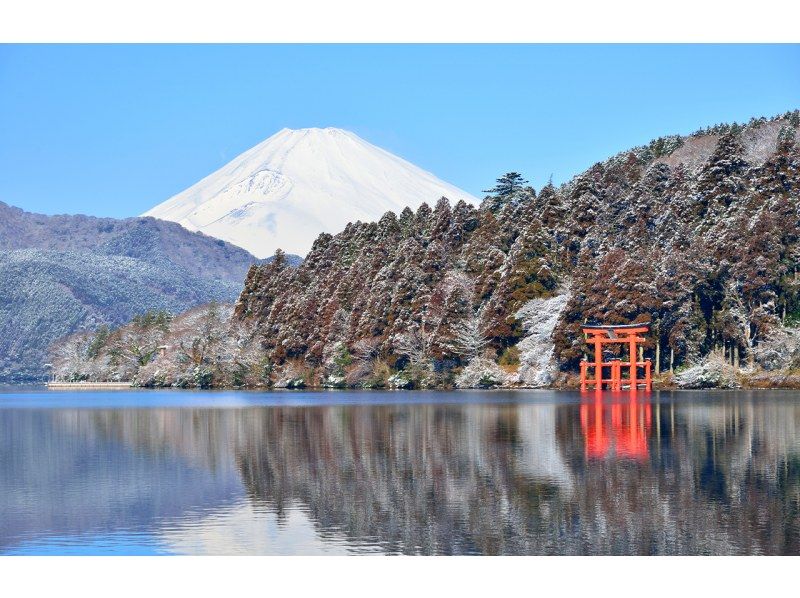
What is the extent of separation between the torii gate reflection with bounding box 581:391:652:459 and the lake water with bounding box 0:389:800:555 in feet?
0.30

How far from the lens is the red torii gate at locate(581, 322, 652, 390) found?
203 ft

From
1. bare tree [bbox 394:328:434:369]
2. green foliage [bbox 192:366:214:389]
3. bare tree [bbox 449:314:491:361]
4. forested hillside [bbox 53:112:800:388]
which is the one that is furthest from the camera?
green foliage [bbox 192:366:214:389]

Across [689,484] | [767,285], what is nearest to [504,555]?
[689,484]

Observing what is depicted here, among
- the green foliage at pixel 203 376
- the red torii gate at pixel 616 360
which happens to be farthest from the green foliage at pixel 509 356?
the green foliage at pixel 203 376

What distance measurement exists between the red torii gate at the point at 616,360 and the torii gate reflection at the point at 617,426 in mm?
8078

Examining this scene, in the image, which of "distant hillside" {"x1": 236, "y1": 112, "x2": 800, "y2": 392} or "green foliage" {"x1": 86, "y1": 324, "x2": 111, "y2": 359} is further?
"green foliage" {"x1": 86, "y1": 324, "x2": 111, "y2": 359}

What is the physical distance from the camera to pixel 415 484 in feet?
80.5

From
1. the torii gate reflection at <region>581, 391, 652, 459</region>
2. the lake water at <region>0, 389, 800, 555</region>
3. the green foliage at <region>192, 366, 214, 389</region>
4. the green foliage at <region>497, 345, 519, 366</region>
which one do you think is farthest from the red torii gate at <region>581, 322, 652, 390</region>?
the green foliage at <region>192, 366, 214, 389</region>

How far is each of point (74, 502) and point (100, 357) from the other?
92087 millimetres

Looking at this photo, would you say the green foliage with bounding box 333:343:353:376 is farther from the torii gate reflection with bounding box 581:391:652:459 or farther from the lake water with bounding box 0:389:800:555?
the lake water with bounding box 0:389:800:555

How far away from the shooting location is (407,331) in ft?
244

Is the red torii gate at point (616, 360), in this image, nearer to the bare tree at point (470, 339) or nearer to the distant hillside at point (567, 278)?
the distant hillside at point (567, 278)

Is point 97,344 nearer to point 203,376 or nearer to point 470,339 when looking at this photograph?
point 203,376
